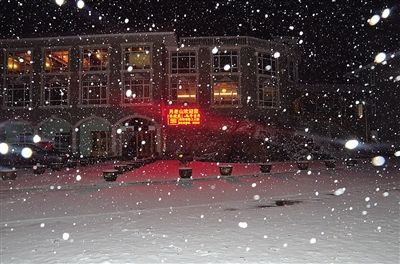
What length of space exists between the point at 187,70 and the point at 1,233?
25985 millimetres

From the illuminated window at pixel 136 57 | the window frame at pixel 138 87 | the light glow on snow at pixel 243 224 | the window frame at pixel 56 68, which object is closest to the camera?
the light glow on snow at pixel 243 224

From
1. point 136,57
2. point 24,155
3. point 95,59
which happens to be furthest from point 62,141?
point 136,57

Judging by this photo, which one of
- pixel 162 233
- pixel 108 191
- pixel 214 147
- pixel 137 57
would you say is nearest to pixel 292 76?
pixel 214 147

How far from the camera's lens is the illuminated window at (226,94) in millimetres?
30828

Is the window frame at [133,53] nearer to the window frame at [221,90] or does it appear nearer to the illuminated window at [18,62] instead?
the window frame at [221,90]

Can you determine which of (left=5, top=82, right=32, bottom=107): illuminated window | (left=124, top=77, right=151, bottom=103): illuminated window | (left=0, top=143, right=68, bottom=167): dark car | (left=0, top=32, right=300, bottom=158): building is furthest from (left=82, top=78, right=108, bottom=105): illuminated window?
(left=0, top=143, right=68, bottom=167): dark car

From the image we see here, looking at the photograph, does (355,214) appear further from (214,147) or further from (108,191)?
(214,147)

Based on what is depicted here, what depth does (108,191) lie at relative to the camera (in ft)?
39.7

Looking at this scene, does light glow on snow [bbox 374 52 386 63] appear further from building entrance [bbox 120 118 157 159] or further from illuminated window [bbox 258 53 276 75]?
building entrance [bbox 120 118 157 159]

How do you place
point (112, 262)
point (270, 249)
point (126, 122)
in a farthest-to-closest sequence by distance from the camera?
point (126, 122), point (270, 249), point (112, 262)

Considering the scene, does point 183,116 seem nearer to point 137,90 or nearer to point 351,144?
point 137,90

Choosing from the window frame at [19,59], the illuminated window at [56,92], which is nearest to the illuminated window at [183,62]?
the illuminated window at [56,92]

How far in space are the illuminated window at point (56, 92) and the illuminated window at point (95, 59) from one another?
8.52ft

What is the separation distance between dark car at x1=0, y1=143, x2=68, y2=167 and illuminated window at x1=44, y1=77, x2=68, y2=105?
942 cm
